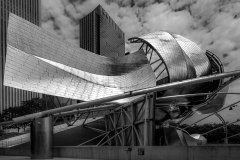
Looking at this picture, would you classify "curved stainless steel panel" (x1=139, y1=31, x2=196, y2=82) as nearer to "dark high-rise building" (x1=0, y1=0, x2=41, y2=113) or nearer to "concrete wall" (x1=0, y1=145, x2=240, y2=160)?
"concrete wall" (x1=0, y1=145, x2=240, y2=160)

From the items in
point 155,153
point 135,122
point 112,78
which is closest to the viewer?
point 155,153

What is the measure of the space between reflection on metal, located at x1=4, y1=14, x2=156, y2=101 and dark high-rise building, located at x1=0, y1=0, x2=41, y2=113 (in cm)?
Answer: 9129

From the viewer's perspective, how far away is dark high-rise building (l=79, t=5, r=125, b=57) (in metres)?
157

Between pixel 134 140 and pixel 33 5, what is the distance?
11824cm

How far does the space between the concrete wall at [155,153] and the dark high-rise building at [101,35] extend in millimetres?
135021

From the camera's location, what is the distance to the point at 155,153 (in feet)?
44.5

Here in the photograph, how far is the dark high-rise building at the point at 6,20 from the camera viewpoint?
375 feet

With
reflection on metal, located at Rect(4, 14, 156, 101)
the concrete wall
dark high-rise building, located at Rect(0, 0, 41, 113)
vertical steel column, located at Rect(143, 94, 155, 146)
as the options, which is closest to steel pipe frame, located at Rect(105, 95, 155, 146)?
vertical steel column, located at Rect(143, 94, 155, 146)

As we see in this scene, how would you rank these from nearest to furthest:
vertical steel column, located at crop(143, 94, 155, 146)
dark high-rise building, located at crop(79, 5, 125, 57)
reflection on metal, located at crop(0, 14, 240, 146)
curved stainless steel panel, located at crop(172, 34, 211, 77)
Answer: vertical steel column, located at crop(143, 94, 155, 146)
reflection on metal, located at crop(0, 14, 240, 146)
curved stainless steel panel, located at crop(172, 34, 211, 77)
dark high-rise building, located at crop(79, 5, 125, 57)

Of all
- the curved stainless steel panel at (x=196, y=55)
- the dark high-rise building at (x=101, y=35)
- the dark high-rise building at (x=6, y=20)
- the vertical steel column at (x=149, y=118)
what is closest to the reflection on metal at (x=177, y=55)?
the curved stainless steel panel at (x=196, y=55)

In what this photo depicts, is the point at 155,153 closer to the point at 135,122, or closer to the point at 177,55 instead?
the point at 135,122

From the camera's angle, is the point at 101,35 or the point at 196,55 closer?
the point at 196,55

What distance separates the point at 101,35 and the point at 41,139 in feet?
471

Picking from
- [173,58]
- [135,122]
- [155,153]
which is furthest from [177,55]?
[155,153]
